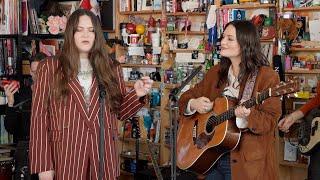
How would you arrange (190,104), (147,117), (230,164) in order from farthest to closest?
(147,117) → (190,104) → (230,164)

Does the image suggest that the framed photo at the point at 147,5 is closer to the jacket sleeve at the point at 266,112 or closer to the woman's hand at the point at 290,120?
the woman's hand at the point at 290,120

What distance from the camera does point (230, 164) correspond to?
2449 millimetres

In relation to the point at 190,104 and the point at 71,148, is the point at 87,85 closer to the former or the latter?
the point at 71,148

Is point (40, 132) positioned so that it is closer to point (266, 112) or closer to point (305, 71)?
point (266, 112)

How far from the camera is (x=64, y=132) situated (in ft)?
7.20

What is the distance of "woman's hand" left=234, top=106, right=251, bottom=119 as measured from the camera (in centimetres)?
229

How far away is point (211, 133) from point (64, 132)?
0.84 m

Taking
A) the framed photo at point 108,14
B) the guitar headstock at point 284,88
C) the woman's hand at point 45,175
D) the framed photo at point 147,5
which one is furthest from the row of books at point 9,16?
the guitar headstock at point 284,88

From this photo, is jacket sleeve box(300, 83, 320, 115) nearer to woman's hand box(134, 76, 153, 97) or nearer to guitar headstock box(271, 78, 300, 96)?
guitar headstock box(271, 78, 300, 96)

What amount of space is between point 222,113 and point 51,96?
0.90 meters

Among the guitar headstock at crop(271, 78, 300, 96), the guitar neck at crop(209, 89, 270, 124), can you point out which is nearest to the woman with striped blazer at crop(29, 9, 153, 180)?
the guitar neck at crop(209, 89, 270, 124)

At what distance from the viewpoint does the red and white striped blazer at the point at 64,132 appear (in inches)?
86.0

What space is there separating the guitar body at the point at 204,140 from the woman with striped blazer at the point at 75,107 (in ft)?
1.65

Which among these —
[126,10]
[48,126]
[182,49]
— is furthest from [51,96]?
[126,10]
